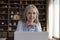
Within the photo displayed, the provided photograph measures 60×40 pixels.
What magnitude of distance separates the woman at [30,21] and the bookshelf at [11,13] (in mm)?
6546

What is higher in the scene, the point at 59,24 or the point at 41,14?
the point at 41,14

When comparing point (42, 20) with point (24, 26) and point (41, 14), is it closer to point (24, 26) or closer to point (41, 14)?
point (41, 14)

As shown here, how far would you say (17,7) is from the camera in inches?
318

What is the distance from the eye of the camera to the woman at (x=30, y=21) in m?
1.42

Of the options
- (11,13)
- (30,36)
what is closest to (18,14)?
(11,13)

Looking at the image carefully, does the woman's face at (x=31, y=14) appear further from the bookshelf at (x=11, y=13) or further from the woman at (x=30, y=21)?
the bookshelf at (x=11, y=13)

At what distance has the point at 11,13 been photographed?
8117 mm

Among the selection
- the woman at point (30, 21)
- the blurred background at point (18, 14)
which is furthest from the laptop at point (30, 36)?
the blurred background at point (18, 14)

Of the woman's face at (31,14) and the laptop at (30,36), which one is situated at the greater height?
the woman's face at (31,14)

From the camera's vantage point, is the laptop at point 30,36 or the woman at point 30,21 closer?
the laptop at point 30,36

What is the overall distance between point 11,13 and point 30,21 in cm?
675

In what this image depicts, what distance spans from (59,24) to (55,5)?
1.21 meters

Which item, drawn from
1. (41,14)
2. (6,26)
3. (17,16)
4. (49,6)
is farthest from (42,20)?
(6,26)

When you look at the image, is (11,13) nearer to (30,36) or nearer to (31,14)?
(31,14)
